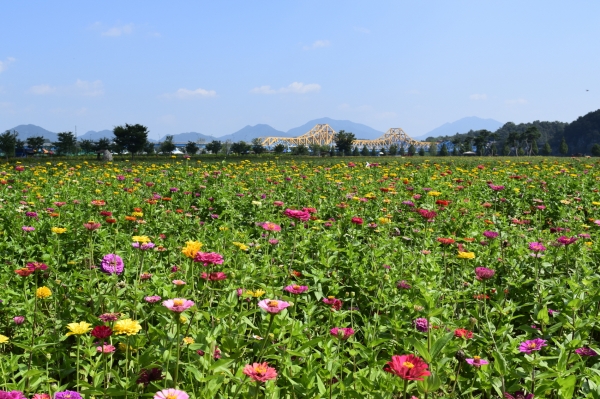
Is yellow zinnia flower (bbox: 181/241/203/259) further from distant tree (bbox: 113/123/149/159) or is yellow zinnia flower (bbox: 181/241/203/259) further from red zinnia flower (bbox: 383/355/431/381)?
distant tree (bbox: 113/123/149/159)

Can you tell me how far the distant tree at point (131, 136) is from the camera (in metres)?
40.2

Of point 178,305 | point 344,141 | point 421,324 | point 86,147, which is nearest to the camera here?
point 178,305

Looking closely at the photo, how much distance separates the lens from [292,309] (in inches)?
103

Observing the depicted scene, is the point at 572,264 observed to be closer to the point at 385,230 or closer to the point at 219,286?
the point at 385,230

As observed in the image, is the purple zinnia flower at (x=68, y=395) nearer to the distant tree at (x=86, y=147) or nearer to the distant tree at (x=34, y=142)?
the distant tree at (x=34, y=142)

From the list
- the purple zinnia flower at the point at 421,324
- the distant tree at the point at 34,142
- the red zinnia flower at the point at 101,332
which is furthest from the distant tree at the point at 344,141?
the red zinnia flower at the point at 101,332

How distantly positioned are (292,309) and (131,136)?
135ft

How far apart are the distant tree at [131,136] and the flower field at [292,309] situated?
1450 inches

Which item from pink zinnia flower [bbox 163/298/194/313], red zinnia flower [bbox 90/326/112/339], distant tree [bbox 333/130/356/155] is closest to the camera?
pink zinnia flower [bbox 163/298/194/313]

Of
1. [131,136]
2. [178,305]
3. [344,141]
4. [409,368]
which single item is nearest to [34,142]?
[131,136]

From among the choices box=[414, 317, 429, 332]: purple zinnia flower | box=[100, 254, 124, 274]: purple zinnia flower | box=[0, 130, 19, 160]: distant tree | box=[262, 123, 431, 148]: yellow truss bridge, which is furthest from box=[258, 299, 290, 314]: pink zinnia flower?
box=[262, 123, 431, 148]: yellow truss bridge

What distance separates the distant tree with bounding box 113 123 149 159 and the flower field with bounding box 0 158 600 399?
121ft

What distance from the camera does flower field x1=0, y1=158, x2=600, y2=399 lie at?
1725mm

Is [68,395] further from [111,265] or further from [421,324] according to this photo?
[421,324]
